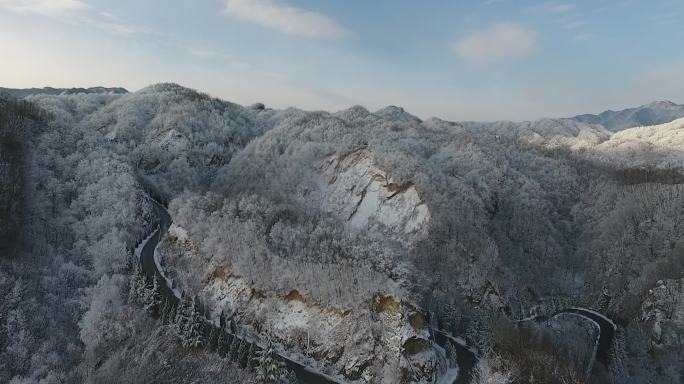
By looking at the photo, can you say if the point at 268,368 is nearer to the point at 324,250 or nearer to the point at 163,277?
the point at 324,250

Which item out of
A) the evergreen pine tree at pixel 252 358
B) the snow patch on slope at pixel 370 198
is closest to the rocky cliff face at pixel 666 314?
the snow patch on slope at pixel 370 198

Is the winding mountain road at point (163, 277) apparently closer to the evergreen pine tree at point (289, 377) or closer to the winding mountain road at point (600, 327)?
the evergreen pine tree at point (289, 377)

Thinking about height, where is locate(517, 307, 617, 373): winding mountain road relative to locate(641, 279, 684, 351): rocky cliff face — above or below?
below

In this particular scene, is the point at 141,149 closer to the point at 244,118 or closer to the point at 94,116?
the point at 94,116

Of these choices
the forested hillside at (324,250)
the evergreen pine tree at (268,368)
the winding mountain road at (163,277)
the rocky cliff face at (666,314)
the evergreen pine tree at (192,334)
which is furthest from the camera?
the rocky cliff face at (666,314)

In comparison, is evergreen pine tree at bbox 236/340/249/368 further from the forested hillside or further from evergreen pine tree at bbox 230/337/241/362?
the forested hillside

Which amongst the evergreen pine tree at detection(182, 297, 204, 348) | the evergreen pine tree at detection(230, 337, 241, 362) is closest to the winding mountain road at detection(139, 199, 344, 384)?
the evergreen pine tree at detection(230, 337, 241, 362)

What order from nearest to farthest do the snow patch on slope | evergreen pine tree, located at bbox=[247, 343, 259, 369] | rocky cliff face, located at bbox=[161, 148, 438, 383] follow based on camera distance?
evergreen pine tree, located at bbox=[247, 343, 259, 369]
rocky cliff face, located at bbox=[161, 148, 438, 383]
the snow patch on slope

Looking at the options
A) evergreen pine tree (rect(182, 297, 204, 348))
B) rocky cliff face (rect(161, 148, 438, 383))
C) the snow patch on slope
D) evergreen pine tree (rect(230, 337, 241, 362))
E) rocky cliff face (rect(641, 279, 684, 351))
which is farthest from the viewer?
the snow patch on slope
